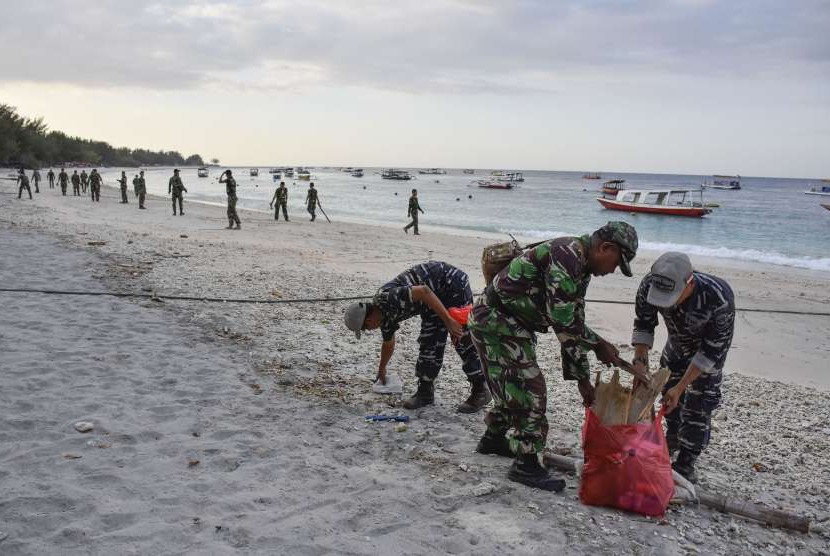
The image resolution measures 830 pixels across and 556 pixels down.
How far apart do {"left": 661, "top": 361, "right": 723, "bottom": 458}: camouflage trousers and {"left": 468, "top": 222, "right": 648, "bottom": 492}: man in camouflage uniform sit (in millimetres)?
810

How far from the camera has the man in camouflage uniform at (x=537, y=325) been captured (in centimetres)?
312

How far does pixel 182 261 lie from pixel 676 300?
32.1 ft

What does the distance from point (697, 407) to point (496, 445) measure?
128 cm

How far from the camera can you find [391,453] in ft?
13.4

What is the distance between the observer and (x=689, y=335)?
372 centimetres

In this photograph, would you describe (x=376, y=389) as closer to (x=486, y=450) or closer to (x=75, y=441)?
(x=486, y=450)

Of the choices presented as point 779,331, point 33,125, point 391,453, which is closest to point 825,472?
point 391,453

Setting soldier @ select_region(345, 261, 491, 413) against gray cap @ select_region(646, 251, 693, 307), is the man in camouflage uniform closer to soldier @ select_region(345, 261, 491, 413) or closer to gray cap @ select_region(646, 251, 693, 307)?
gray cap @ select_region(646, 251, 693, 307)

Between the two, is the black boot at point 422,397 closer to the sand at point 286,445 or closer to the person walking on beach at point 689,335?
the sand at point 286,445

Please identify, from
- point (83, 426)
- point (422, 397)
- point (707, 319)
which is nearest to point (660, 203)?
point (422, 397)

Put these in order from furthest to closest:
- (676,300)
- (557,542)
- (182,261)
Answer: (182,261), (676,300), (557,542)

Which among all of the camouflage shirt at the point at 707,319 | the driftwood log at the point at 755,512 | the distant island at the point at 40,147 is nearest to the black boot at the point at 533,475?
the driftwood log at the point at 755,512

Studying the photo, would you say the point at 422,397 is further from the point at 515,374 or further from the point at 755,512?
the point at 755,512

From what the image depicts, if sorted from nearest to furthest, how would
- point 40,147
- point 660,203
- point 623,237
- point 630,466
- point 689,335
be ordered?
point 623,237
point 630,466
point 689,335
point 660,203
point 40,147
